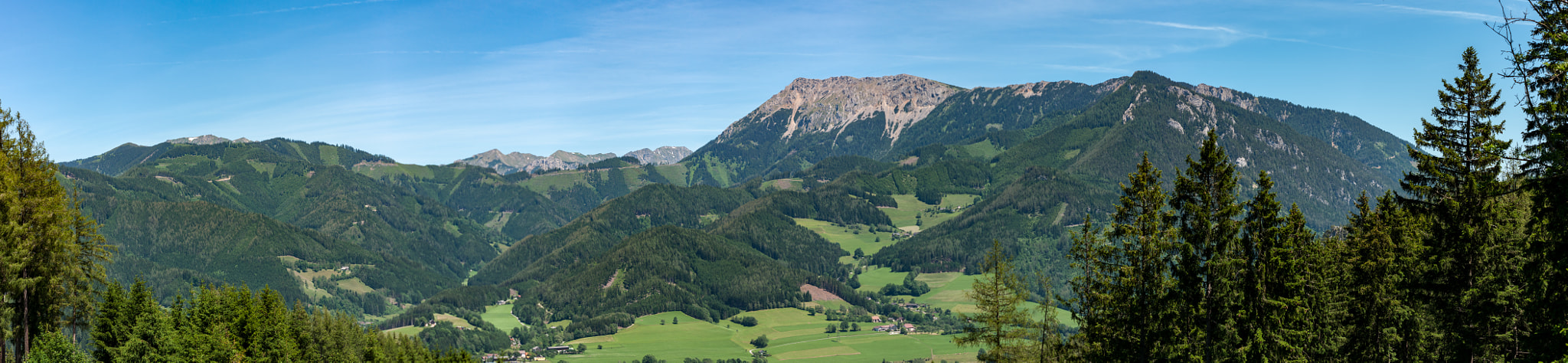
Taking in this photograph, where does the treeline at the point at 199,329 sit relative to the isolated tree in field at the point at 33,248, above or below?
below

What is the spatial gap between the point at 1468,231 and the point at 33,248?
72935mm

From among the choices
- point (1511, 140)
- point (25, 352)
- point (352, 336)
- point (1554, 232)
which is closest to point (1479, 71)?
point (1511, 140)

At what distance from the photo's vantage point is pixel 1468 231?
125 ft

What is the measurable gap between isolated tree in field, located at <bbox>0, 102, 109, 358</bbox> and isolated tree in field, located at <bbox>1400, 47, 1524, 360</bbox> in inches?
2817

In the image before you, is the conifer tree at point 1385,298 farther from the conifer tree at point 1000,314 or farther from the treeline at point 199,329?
the treeline at point 199,329

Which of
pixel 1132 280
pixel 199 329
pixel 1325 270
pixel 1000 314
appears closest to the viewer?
pixel 1132 280

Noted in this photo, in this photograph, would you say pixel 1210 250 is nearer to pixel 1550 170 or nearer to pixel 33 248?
pixel 1550 170

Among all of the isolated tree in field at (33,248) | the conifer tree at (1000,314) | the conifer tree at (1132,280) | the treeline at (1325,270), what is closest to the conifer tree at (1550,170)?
the treeline at (1325,270)

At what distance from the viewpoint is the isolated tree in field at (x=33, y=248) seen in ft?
157

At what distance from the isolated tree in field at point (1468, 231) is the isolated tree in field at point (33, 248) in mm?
71557

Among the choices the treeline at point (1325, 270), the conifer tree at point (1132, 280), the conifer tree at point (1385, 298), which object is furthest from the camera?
the conifer tree at point (1132, 280)

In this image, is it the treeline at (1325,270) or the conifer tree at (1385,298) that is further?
the conifer tree at (1385,298)

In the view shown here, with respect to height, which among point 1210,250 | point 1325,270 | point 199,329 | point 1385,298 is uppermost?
point 1210,250

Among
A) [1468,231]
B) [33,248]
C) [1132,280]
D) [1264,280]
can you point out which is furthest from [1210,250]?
[33,248]
